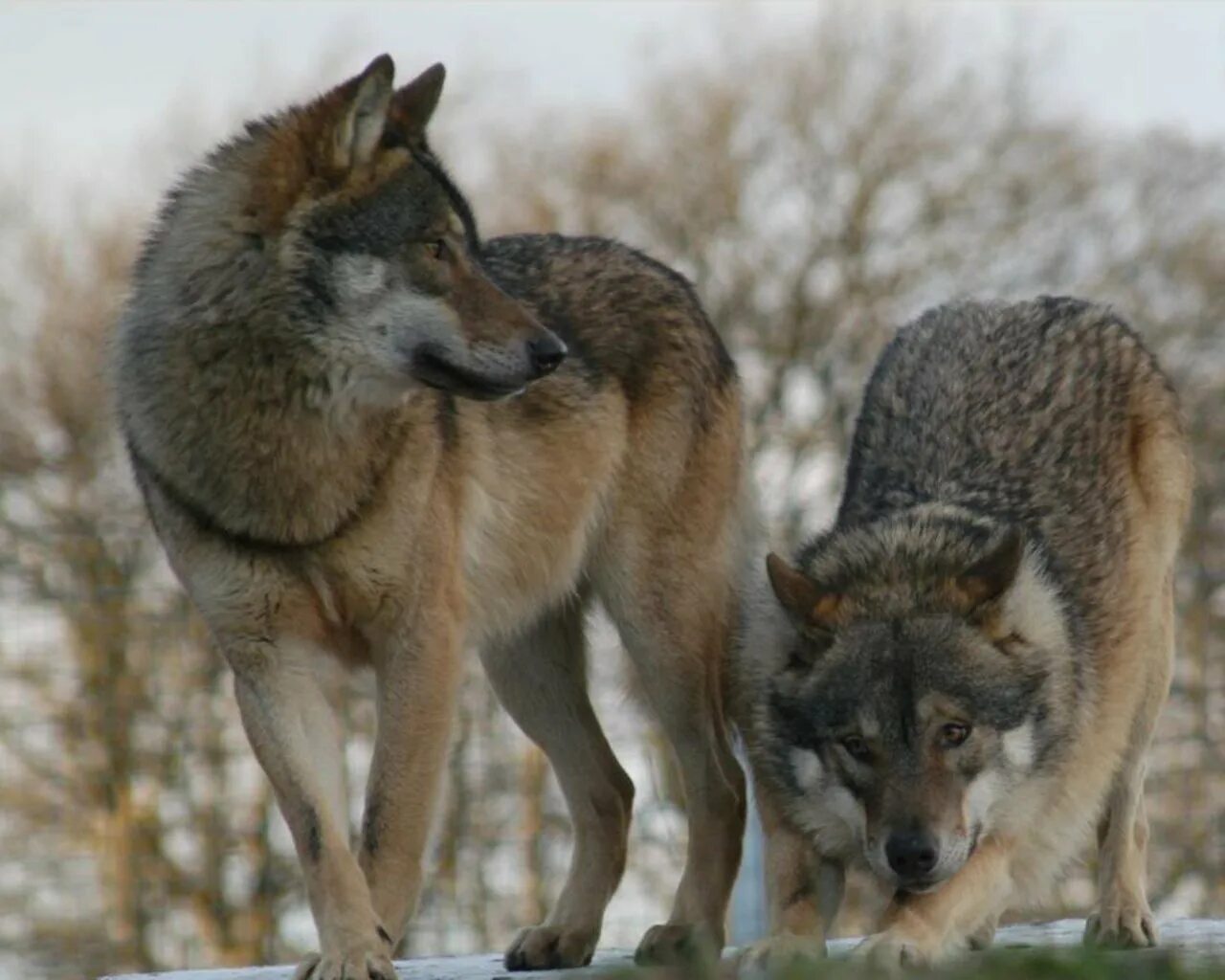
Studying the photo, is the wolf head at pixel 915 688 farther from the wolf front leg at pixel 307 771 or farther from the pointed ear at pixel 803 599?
the wolf front leg at pixel 307 771

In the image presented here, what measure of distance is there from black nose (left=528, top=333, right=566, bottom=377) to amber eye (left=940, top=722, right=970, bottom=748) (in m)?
1.32

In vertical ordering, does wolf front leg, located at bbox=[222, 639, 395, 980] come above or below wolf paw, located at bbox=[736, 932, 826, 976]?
above

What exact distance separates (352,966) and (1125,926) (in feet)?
7.66

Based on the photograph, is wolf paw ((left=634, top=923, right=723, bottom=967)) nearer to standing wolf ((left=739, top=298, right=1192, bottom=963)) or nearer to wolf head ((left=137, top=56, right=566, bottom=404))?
standing wolf ((left=739, top=298, right=1192, bottom=963))

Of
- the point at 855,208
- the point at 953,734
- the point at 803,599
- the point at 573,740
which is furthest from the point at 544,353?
the point at 855,208

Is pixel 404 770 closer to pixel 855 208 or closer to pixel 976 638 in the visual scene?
pixel 976 638

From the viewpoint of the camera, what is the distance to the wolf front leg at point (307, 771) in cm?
570

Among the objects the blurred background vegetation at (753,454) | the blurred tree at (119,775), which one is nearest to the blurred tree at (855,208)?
the blurred background vegetation at (753,454)

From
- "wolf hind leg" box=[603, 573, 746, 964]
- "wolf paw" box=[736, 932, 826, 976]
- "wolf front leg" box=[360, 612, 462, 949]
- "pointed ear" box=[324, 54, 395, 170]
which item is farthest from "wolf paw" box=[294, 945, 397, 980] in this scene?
"pointed ear" box=[324, 54, 395, 170]

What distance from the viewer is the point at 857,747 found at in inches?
234

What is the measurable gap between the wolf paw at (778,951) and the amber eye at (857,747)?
47 centimetres

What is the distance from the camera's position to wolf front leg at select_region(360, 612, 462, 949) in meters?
6.01

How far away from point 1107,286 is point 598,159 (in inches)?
192

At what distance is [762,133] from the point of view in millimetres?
22844
